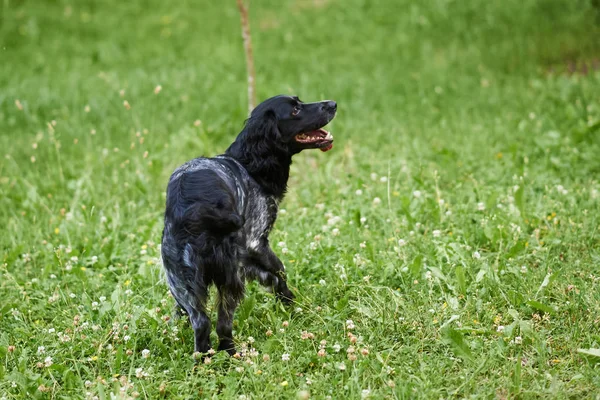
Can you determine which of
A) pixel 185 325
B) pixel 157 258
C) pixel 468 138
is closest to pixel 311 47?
pixel 468 138

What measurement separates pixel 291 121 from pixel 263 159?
328 mm

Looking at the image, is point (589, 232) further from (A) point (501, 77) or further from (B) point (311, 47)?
(B) point (311, 47)

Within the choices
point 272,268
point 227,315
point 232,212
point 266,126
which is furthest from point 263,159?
point 227,315

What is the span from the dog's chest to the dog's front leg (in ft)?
0.17

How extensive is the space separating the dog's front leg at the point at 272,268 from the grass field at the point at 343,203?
147 mm

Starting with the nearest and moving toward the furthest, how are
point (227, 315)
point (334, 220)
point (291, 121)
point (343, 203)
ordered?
1. point (227, 315)
2. point (291, 121)
3. point (334, 220)
4. point (343, 203)

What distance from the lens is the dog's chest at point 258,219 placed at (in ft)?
15.5

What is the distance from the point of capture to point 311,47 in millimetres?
12008

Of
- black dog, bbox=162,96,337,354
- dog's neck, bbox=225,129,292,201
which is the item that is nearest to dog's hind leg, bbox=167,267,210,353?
black dog, bbox=162,96,337,354

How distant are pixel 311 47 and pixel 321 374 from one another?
8838 millimetres

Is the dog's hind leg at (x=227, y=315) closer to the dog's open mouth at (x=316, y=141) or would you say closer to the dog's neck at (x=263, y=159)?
the dog's neck at (x=263, y=159)

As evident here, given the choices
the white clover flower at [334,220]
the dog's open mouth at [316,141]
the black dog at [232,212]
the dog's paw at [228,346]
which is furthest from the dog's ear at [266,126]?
the dog's paw at [228,346]

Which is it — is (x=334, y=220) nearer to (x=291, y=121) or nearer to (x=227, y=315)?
(x=291, y=121)

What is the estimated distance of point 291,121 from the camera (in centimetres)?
488
